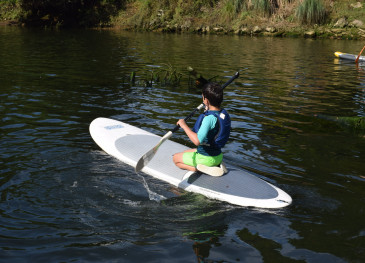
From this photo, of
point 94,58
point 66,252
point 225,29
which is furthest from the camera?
point 225,29

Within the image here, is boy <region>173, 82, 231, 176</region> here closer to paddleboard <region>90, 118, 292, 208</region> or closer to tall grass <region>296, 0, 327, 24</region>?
paddleboard <region>90, 118, 292, 208</region>

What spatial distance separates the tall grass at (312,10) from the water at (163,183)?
1484cm

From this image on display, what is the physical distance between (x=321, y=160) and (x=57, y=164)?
4.26 metres

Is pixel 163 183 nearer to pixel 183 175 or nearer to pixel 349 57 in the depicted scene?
pixel 183 175

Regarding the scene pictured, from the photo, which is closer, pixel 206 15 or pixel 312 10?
pixel 312 10

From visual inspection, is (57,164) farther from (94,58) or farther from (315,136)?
(94,58)

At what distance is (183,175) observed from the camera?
232 inches

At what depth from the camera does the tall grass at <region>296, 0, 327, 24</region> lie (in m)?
27.2

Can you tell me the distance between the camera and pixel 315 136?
793 cm

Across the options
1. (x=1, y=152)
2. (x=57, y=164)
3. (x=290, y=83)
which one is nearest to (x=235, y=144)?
(x=57, y=164)

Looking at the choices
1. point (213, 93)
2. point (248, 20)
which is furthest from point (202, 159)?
point (248, 20)

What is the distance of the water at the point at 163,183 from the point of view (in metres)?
4.23

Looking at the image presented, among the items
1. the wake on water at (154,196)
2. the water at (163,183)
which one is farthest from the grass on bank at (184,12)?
the wake on water at (154,196)

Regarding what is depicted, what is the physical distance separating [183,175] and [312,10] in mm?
24568
